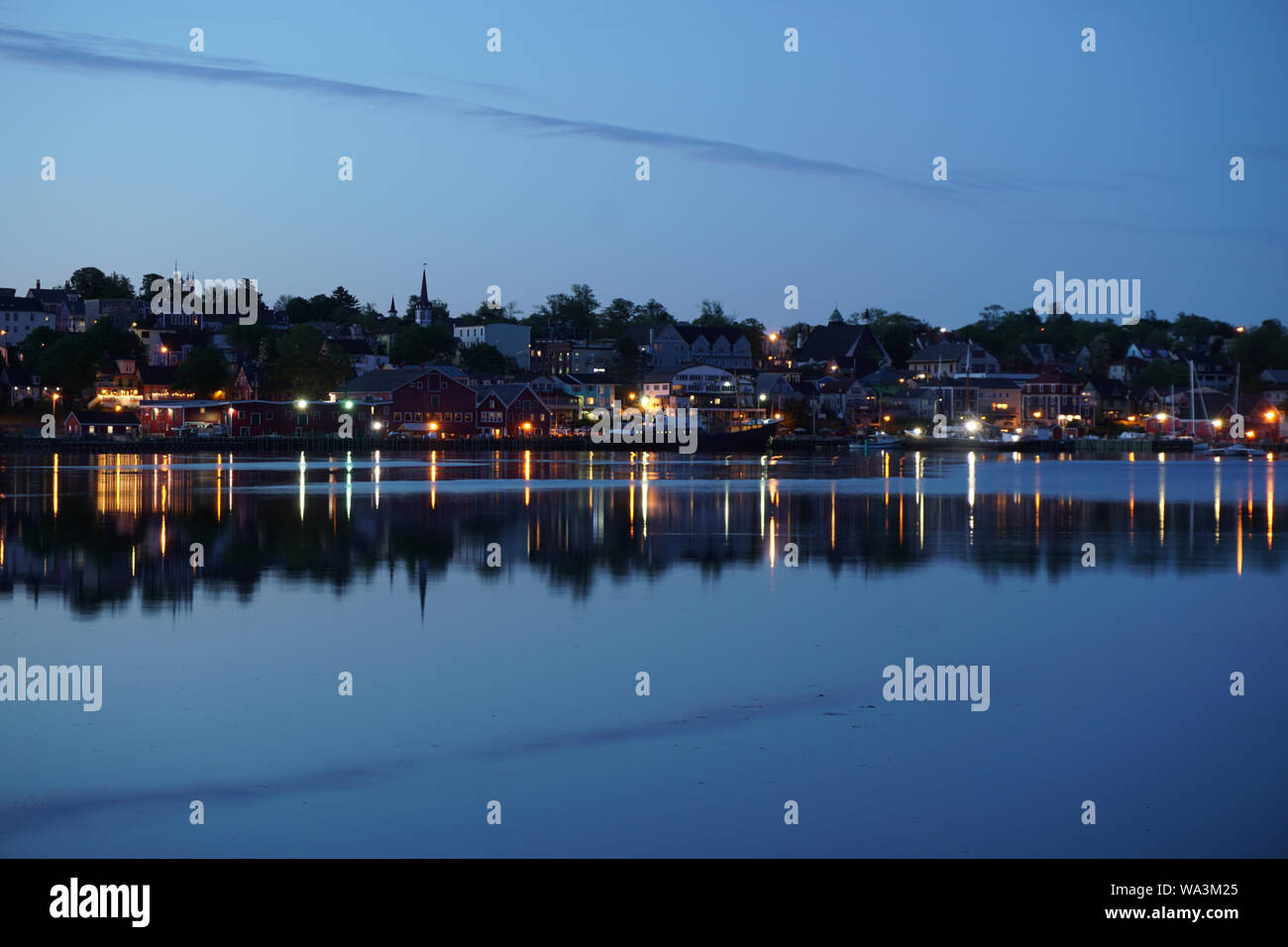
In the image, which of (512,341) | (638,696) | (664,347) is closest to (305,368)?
(512,341)

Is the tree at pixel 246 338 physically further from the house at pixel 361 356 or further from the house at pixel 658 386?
the house at pixel 658 386

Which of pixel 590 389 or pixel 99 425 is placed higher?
pixel 590 389

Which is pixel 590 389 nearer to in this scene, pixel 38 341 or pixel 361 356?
pixel 361 356

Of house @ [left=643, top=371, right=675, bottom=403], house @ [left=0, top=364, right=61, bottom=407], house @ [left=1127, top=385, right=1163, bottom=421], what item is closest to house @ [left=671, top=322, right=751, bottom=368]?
house @ [left=643, top=371, right=675, bottom=403]

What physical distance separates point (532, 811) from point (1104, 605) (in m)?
14.7

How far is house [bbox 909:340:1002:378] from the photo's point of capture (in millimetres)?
183875

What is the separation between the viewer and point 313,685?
16156 mm

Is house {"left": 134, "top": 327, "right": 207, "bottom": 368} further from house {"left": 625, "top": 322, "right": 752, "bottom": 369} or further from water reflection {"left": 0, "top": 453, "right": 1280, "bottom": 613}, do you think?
water reflection {"left": 0, "top": 453, "right": 1280, "bottom": 613}

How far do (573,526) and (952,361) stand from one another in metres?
156

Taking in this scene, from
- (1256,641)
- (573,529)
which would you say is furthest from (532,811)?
(573,529)

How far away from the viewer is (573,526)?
37.4 metres

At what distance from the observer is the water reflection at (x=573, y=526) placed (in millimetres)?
27641

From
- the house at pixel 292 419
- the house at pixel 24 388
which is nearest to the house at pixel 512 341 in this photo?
the house at pixel 24 388
